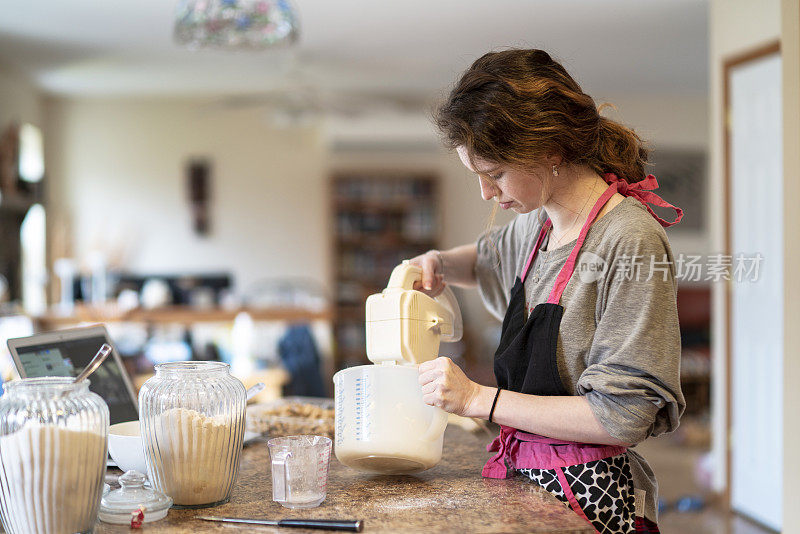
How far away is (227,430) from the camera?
1.28 meters

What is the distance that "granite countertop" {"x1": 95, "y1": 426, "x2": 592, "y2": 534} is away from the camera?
3.82 ft

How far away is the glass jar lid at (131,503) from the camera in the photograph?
3.93 feet

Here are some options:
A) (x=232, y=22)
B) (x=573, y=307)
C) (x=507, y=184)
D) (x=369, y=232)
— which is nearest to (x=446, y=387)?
(x=573, y=307)

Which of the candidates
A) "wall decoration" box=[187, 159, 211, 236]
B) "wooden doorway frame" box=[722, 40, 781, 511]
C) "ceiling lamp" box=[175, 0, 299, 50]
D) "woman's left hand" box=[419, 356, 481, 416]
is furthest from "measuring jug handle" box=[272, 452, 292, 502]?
"wall decoration" box=[187, 159, 211, 236]

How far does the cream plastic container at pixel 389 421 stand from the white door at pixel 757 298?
2.90 meters

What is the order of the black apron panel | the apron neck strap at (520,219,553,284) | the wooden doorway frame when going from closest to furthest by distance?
the black apron panel, the apron neck strap at (520,219,553,284), the wooden doorway frame

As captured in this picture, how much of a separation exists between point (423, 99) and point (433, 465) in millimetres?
6764

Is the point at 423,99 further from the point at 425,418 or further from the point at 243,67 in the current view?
the point at 425,418

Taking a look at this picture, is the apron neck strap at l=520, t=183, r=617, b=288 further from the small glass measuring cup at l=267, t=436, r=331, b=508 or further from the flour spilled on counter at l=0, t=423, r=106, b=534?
the flour spilled on counter at l=0, t=423, r=106, b=534

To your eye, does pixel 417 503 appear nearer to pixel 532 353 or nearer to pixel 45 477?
pixel 532 353

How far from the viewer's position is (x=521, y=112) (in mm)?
1271

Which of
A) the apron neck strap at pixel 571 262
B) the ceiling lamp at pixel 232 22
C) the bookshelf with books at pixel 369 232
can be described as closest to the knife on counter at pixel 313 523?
the apron neck strap at pixel 571 262

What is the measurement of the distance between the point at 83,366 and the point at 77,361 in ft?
0.05

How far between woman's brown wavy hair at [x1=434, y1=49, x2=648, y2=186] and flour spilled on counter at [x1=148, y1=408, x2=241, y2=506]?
2.04 feet
